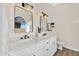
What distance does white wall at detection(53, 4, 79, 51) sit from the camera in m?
1.46

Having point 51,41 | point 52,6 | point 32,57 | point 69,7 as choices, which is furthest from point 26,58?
point 69,7

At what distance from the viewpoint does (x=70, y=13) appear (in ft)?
4.79

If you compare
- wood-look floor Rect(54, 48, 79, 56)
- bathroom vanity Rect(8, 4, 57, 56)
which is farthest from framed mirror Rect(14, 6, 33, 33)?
wood-look floor Rect(54, 48, 79, 56)

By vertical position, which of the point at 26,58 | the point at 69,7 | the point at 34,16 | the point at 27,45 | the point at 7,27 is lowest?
the point at 26,58

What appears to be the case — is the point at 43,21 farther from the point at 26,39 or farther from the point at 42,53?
the point at 42,53

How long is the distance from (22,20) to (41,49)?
0.50 m

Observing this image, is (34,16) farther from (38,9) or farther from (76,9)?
(76,9)

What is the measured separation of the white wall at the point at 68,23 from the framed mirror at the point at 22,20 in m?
0.37

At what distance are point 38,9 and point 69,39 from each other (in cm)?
62

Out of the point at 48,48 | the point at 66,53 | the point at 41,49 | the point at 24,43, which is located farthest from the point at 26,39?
the point at 66,53

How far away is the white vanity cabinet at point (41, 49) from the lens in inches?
54.2

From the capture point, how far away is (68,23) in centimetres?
148

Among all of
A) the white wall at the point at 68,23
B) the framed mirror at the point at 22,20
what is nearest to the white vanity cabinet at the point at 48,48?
the white wall at the point at 68,23

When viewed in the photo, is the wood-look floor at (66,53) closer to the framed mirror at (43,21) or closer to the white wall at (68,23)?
the white wall at (68,23)
